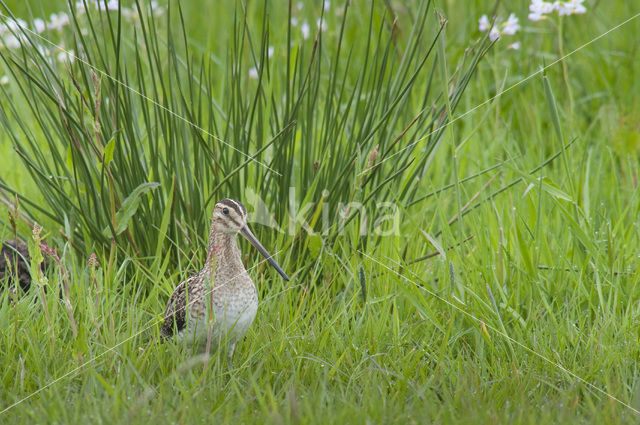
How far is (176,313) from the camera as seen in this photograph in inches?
121

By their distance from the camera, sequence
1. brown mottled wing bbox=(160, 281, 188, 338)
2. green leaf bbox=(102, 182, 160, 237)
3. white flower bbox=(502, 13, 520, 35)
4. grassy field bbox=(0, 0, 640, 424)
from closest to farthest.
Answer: grassy field bbox=(0, 0, 640, 424)
brown mottled wing bbox=(160, 281, 188, 338)
green leaf bbox=(102, 182, 160, 237)
white flower bbox=(502, 13, 520, 35)

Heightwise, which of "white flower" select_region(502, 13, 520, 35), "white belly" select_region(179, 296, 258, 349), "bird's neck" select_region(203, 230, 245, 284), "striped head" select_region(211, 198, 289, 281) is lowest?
"white belly" select_region(179, 296, 258, 349)

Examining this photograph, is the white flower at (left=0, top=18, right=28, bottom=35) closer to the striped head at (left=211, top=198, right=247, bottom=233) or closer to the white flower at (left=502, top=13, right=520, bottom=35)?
the striped head at (left=211, top=198, right=247, bottom=233)

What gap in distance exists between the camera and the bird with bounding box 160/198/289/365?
116 inches

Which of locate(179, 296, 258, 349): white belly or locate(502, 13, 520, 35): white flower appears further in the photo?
locate(502, 13, 520, 35): white flower

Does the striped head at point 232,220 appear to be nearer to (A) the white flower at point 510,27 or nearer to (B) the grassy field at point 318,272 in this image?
(B) the grassy field at point 318,272

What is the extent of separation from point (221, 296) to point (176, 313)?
220 mm

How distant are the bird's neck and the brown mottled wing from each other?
13 centimetres

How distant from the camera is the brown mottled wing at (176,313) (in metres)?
3.05

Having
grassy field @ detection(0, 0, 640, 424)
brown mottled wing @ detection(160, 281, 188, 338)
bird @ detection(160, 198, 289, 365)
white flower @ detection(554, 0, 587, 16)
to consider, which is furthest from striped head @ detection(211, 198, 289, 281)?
white flower @ detection(554, 0, 587, 16)

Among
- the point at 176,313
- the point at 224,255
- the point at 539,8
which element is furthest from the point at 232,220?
the point at 539,8

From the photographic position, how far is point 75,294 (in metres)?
3.34

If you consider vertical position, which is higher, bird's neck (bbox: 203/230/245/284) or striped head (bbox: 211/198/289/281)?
striped head (bbox: 211/198/289/281)

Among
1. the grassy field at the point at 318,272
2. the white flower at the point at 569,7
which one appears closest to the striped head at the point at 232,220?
the grassy field at the point at 318,272
